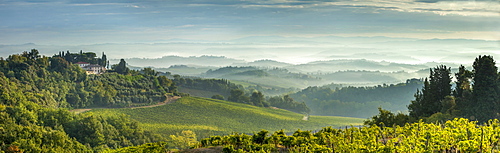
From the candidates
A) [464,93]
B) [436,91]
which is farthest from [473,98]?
[436,91]

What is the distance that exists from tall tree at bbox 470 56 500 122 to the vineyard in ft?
46.9

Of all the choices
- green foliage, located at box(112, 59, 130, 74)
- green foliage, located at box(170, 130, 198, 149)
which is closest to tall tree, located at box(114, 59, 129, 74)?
green foliage, located at box(112, 59, 130, 74)

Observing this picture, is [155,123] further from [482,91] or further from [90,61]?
[482,91]

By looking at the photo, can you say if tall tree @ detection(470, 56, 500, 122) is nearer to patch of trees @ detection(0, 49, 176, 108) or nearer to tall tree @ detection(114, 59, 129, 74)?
patch of trees @ detection(0, 49, 176, 108)

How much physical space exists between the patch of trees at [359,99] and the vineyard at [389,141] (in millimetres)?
94751

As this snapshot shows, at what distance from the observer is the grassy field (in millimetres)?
60075

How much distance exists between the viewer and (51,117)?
Answer: 153ft

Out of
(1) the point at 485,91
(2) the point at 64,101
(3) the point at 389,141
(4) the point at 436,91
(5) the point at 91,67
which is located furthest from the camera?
(5) the point at 91,67

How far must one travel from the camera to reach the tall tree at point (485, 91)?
31109 mm

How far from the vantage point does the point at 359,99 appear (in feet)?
436

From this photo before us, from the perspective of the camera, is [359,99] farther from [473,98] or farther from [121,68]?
[473,98]

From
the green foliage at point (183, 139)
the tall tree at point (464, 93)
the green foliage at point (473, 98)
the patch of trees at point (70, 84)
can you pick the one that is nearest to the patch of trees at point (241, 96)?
the patch of trees at point (70, 84)

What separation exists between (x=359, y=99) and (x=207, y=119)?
255 ft

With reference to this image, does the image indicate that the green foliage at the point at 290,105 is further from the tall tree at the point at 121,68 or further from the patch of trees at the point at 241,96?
the tall tree at the point at 121,68
